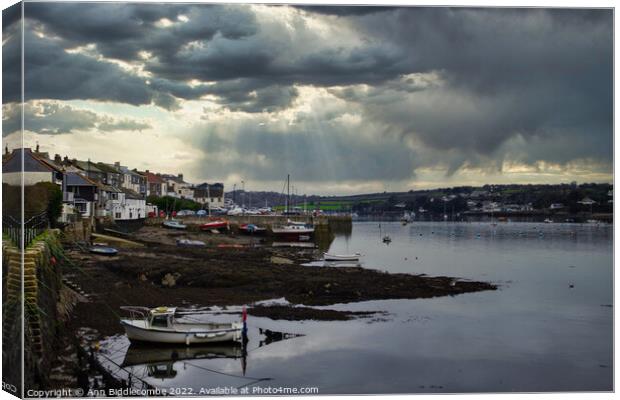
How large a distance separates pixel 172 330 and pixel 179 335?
0.59 ft

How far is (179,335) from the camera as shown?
14.0 metres

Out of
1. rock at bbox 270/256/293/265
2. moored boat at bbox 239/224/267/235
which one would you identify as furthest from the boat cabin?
moored boat at bbox 239/224/267/235

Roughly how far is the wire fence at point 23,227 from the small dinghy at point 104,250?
21.2 feet

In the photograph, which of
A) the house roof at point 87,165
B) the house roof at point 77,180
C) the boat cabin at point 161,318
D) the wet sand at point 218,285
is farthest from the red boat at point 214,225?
the boat cabin at point 161,318

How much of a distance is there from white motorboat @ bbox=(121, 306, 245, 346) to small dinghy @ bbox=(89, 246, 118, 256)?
227 inches

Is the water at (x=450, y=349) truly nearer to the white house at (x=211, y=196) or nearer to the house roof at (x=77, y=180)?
the house roof at (x=77, y=180)

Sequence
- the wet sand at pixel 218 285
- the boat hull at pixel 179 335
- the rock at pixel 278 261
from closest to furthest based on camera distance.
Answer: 1. the boat hull at pixel 179 335
2. the wet sand at pixel 218 285
3. the rock at pixel 278 261

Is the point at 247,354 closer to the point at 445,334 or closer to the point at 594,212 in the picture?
the point at 445,334

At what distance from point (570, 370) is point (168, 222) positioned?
83.7 ft

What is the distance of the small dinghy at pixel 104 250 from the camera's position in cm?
1942

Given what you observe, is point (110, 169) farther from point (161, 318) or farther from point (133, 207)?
point (133, 207)

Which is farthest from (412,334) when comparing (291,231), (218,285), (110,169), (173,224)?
(291,231)

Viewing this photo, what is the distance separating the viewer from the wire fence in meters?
10.3

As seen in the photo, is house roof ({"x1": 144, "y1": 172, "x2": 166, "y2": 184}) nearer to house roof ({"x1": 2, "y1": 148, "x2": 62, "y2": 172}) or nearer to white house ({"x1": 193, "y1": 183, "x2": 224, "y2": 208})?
house roof ({"x1": 2, "y1": 148, "x2": 62, "y2": 172})
